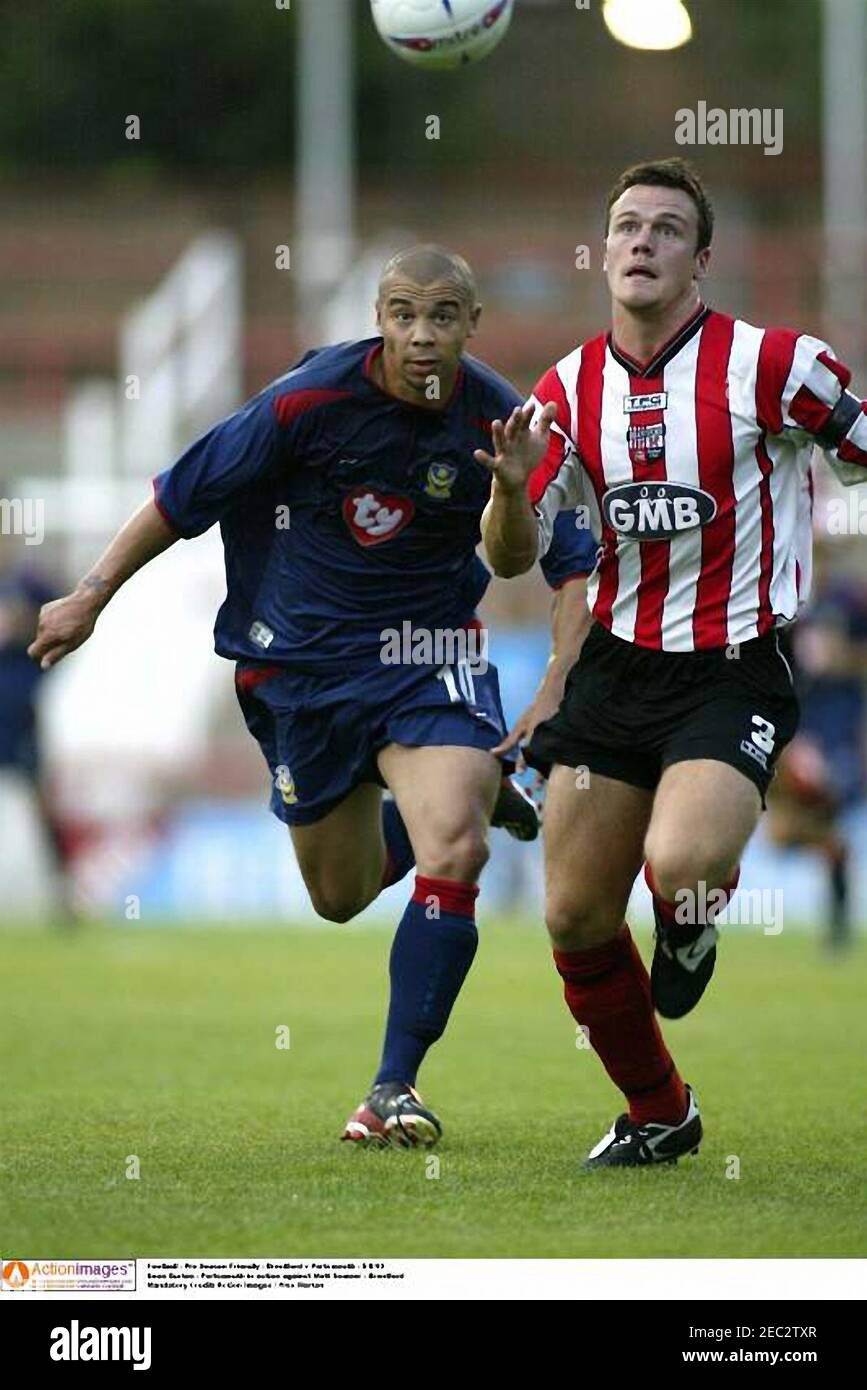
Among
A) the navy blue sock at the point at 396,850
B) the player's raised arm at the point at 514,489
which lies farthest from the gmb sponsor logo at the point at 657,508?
the navy blue sock at the point at 396,850

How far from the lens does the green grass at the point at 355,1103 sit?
5102mm

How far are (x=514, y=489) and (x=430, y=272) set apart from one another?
909 mm

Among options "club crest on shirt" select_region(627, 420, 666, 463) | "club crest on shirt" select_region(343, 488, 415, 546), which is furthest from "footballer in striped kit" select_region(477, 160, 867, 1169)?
"club crest on shirt" select_region(343, 488, 415, 546)

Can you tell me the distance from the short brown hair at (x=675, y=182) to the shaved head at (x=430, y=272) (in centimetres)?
51

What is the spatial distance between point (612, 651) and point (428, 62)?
1903mm

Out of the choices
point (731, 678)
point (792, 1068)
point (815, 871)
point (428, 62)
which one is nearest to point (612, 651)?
point (731, 678)

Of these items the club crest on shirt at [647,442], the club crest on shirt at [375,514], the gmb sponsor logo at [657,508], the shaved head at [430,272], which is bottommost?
the gmb sponsor logo at [657,508]

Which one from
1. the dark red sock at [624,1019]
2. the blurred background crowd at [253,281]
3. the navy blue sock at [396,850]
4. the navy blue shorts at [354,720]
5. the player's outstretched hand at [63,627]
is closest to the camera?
the dark red sock at [624,1019]

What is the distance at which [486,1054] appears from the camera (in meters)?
9.02

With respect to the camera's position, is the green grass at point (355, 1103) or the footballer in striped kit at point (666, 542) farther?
the footballer in striped kit at point (666, 542)

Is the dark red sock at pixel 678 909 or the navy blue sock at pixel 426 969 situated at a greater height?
the dark red sock at pixel 678 909

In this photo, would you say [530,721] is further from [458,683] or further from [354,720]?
[354,720]

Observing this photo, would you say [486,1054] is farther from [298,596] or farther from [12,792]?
[12,792]
